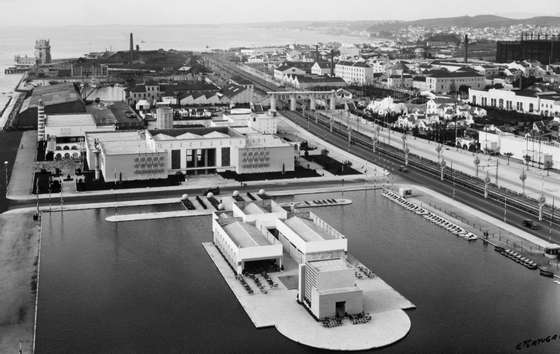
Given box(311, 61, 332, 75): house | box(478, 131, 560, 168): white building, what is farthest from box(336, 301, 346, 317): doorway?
Answer: box(311, 61, 332, 75): house

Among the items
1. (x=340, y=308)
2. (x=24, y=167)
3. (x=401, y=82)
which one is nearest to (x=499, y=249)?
(x=340, y=308)

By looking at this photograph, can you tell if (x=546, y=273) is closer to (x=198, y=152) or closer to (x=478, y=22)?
(x=198, y=152)

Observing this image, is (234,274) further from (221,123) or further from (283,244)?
(221,123)

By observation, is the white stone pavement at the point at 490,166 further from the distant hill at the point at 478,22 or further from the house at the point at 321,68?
the distant hill at the point at 478,22

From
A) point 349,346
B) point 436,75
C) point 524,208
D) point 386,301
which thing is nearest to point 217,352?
point 349,346

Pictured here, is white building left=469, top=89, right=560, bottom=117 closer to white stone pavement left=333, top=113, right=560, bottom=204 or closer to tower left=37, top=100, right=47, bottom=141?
white stone pavement left=333, top=113, right=560, bottom=204
